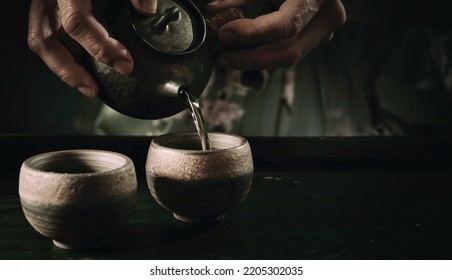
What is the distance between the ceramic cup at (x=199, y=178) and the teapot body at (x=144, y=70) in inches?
3.3

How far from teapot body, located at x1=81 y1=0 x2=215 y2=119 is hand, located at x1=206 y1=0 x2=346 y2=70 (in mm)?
161

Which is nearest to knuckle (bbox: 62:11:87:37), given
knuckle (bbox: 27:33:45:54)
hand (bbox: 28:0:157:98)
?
hand (bbox: 28:0:157:98)

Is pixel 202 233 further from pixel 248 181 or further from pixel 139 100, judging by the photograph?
pixel 139 100

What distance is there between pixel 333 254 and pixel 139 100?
44 cm

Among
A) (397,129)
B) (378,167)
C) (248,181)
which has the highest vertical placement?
(248,181)

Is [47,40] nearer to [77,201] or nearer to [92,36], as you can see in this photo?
[92,36]

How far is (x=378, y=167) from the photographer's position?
4.80ft

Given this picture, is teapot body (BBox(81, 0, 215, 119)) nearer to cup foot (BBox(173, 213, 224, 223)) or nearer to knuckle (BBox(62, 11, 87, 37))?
knuckle (BBox(62, 11, 87, 37))

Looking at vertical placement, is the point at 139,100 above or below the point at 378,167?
above

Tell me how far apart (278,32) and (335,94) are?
27.4 inches

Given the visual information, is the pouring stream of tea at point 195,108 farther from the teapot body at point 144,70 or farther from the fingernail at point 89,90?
the fingernail at point 89,90

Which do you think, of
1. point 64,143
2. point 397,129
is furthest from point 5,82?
point 397,129

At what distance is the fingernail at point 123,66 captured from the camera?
0.94 meters

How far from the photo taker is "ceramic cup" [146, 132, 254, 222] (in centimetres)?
96
